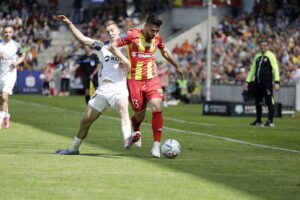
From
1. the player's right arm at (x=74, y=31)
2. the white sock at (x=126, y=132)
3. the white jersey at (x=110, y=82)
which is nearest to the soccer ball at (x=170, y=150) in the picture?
the white sock at (x=126, y=132)

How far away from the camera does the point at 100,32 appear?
51875mm

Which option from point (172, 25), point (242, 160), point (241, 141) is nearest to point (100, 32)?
point (172, 25)

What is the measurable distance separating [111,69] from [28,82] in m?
36.4

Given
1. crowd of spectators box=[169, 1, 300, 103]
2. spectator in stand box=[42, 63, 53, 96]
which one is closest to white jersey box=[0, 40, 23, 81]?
crowd of spectators box=[169, 1, 300, 103]

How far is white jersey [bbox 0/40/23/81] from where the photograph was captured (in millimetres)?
20266

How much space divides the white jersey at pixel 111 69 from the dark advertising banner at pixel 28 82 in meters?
35.9

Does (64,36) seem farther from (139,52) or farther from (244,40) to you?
(139,52)

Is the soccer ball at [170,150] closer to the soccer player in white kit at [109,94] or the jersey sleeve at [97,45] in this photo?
the soccer player in white kit at [109,94]

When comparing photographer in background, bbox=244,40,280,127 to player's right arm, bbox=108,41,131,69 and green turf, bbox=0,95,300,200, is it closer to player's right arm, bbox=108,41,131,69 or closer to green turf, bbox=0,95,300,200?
green turf, bbox=0,95,300,200

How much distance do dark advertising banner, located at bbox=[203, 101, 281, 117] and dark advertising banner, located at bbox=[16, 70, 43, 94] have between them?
2239 centimetres

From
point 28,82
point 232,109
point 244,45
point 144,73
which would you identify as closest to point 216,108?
point 232,109

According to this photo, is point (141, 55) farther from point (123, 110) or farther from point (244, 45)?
point (244, 45)

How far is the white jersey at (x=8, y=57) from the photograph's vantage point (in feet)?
66.5

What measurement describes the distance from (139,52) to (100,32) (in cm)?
3773
